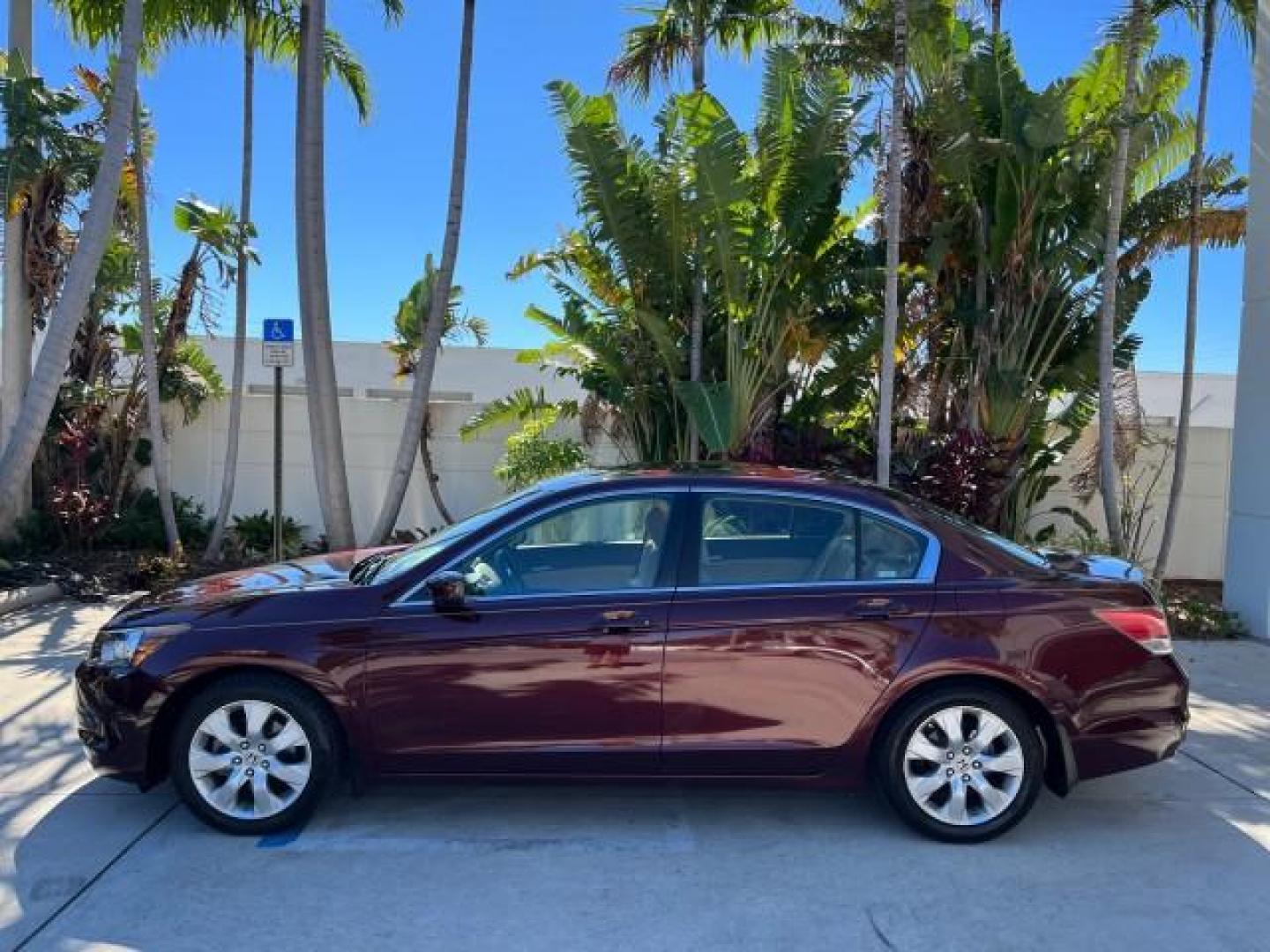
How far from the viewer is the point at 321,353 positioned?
32.7ft

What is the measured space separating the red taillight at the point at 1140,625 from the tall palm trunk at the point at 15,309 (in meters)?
10.4

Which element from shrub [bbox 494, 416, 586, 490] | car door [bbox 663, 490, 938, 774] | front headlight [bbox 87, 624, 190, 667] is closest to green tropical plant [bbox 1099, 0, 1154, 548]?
shrub [bbox 494, 416, 586, 490]

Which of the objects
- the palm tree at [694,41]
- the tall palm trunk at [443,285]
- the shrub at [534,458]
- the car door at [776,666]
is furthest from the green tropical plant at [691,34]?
the car door at [776,666]

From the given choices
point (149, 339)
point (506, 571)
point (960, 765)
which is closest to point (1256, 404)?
point (960, 765)

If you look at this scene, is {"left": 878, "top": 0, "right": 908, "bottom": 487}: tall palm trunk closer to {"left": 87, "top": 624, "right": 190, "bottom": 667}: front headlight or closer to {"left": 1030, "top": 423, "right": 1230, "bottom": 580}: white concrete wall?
{"left": 1030, "top": 423, "right": 1230, "bottom": 580}: white concrete wall

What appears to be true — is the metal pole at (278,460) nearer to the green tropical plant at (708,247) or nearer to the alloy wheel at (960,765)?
the green tropical plant at (708,247)

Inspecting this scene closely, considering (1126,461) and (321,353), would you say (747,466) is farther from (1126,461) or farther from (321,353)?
(1126,461)

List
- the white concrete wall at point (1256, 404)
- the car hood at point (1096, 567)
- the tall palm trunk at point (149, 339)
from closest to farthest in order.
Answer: the car hood at point (1096, 567) → the white concrete wall at point (1256, 404) → the tall palm trunk at point (149, 339)

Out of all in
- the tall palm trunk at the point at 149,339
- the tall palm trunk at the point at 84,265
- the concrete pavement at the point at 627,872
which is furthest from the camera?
the tall palm trunk at the point at 149,339

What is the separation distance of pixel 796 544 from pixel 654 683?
918 millimetres

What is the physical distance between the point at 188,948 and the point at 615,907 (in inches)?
59.2

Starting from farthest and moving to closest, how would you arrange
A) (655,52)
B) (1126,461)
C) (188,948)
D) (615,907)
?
(655,52) < (1126,461) < (615,907) < (188,948)

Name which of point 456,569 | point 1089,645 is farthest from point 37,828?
point 1089,645

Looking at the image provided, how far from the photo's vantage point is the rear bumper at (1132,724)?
14.5 ft
